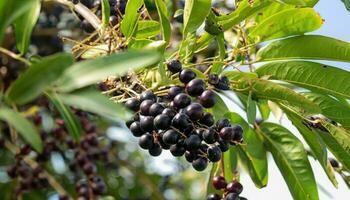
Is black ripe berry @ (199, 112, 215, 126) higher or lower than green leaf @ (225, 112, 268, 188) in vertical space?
higher

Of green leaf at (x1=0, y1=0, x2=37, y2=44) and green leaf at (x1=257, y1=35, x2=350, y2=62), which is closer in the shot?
green leaf at (x1=0, y1=0, x2=37, y2=44)

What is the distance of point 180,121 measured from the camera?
116 centimetres

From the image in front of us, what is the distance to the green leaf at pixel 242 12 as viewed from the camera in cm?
126

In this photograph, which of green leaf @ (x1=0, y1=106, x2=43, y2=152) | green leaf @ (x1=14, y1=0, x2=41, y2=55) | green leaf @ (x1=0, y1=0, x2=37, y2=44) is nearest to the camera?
green leaf @ (x1=0, y1=106, x2=43, y2=152)

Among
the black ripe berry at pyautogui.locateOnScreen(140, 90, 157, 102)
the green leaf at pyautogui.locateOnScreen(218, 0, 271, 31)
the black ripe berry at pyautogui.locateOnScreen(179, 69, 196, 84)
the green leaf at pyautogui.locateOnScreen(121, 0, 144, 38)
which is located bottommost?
the black ripe berry at pyautogui.locateOnScreen(140, 90, 157, 102)

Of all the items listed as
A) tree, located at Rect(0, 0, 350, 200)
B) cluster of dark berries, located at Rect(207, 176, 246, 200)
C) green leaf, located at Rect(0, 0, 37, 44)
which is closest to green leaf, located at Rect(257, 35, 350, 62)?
tree, located at Rect(0, 0, 350, 200)

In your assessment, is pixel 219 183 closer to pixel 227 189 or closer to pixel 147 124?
pixel 227 189

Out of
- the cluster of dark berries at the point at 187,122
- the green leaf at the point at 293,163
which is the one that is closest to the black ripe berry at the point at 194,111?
the cluster of dark berries at the point at 187,122

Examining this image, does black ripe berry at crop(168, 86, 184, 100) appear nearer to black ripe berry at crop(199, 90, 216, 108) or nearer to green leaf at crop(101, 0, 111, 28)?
black ripe berry at crop(199, 90, 216, 108)

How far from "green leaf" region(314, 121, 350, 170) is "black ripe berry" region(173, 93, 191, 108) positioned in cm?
32

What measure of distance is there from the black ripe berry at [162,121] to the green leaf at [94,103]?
406 mm

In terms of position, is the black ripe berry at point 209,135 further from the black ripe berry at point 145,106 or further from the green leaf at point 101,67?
the green leaf at point 101,67

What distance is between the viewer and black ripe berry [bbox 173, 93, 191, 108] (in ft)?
3.80

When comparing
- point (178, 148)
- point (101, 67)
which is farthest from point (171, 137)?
point (101, 67)
